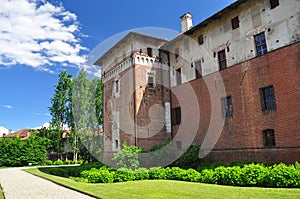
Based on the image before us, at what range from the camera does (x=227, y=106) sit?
16.7m

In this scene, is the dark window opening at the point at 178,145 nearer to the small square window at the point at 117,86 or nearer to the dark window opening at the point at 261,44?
the small square window at the point at 117,86

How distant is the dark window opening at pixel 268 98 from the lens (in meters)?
14.1

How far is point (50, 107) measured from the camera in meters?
41.5

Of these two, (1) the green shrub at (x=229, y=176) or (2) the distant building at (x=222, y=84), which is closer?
(1) the green shrub at (x=229, y=176)

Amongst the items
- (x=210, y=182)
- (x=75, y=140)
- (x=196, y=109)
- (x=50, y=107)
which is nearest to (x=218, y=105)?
(x=196, y=109)

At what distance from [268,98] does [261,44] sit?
3.39m

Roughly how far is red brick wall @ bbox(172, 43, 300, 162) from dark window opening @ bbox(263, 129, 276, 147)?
228 mm

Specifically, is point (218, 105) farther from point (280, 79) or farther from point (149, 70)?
point (149, 70)

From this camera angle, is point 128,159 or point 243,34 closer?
point 243,34

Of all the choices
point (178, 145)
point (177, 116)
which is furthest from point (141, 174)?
point (177, 116)

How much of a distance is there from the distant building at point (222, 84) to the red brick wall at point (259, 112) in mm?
53

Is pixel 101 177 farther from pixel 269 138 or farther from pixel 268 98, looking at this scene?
pixel 268 98

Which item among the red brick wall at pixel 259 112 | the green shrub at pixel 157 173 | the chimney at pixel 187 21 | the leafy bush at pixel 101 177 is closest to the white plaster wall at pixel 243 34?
the red brick wall at pixel 259 112

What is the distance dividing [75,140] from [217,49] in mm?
28960
